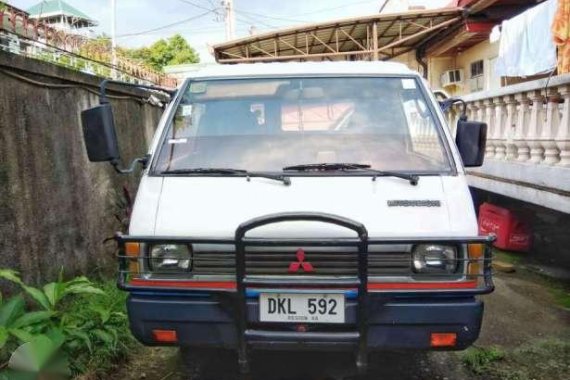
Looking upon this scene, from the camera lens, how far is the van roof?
3.53 meters

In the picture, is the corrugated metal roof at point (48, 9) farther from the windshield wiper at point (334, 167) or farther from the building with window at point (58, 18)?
the windshield wiper at point (334, 167)

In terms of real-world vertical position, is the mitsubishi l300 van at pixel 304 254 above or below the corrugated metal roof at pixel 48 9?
below

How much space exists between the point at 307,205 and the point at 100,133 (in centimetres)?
134

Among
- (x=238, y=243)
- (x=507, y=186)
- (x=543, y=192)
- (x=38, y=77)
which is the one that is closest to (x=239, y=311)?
(x=238, y=243)

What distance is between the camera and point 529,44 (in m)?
7.98

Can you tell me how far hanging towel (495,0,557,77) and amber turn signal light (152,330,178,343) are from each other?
268 inches

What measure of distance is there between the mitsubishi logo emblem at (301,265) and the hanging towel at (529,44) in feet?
20.8

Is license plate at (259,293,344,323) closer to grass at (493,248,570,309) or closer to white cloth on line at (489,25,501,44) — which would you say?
grass at (493,248,570,309)

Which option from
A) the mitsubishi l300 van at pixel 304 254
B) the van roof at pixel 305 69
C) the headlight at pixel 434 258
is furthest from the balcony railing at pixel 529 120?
the headlight at pixel 434 258

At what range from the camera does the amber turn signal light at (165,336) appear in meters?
2.69

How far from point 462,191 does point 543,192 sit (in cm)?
247

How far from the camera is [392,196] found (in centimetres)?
278

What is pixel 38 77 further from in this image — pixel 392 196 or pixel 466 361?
pixel 466 361

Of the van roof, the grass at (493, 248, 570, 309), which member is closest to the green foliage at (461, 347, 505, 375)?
the grass at (493, 248, 570, 309)
